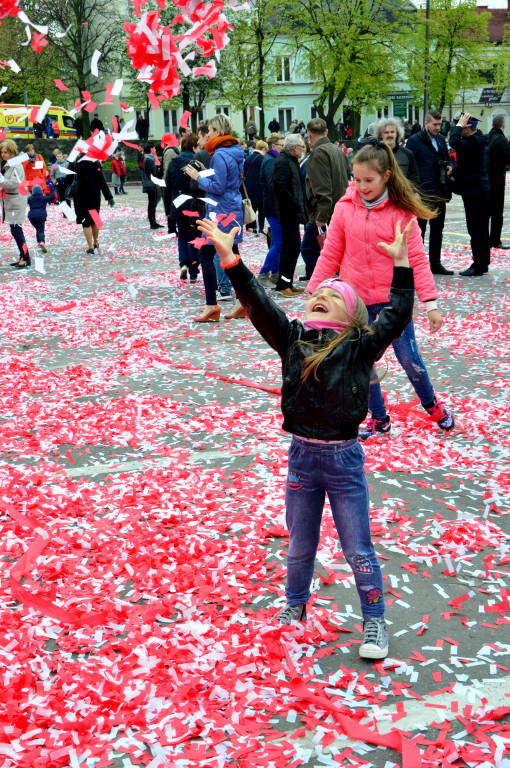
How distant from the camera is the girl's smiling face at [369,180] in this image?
4.56 metres

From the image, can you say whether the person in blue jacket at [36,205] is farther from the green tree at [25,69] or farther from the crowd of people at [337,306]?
the green tree at [25,69]

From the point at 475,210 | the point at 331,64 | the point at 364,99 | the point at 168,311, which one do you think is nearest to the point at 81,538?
the point at 168,311

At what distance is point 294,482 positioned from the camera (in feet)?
10.3

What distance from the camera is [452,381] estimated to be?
22.3 feet

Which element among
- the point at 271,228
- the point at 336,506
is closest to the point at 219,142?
the point at 271,228

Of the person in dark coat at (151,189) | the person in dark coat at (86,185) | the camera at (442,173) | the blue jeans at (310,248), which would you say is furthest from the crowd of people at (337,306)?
the person in dark coat at (151,189)

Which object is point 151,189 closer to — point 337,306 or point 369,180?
point 369,180

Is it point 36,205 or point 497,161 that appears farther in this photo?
point 36,205

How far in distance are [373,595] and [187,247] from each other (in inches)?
391

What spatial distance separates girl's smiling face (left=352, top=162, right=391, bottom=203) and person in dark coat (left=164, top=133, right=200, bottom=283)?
257 inches

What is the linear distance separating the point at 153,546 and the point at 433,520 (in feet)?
4.80

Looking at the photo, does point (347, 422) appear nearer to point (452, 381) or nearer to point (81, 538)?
point (81, 538)

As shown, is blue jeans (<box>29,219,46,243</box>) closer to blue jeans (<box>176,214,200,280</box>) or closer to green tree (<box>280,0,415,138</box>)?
blue jeans (<box>176,214,200,280</box>)

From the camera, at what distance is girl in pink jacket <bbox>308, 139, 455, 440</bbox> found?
463cm
